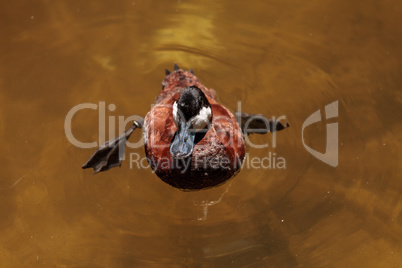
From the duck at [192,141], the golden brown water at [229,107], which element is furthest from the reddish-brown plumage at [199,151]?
the golden brown water at [229,107]

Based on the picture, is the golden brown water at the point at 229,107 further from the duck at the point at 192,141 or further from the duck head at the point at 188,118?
the duck head at the point at 188,118

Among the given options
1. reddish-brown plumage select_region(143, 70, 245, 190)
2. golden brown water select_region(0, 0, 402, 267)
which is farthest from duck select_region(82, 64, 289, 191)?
golden brown water select_region(0, 0, 402, 267)

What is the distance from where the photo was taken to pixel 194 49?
4438 mm

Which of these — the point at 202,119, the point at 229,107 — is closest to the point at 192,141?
the point at 202,119

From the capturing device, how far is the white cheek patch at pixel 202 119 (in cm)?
304

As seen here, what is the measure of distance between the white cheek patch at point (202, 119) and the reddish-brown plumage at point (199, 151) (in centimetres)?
12

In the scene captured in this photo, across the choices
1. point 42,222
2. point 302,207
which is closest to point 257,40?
point 302,207

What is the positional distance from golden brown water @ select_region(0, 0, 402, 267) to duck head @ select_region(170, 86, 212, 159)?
90cm

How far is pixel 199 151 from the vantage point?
3.18 meters

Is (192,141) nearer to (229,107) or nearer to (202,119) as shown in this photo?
(202,119)

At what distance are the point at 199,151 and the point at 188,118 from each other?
26cm

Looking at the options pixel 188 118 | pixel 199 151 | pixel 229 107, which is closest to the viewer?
pixel 188 118

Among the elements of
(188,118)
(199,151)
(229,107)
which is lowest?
(199,151)

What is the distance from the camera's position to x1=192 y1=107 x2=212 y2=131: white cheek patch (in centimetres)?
304
